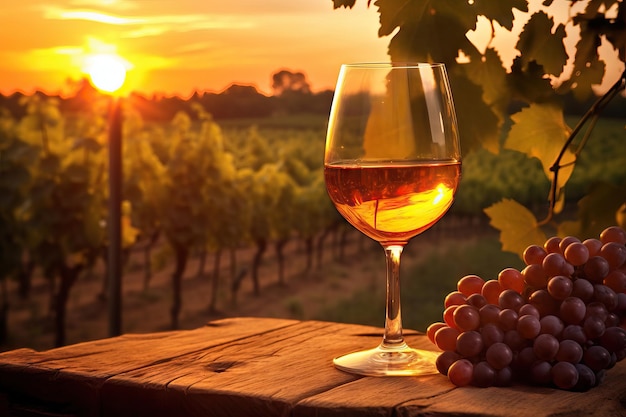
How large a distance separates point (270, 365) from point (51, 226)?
6.28 metres

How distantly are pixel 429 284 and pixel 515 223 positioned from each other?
33.5 feet

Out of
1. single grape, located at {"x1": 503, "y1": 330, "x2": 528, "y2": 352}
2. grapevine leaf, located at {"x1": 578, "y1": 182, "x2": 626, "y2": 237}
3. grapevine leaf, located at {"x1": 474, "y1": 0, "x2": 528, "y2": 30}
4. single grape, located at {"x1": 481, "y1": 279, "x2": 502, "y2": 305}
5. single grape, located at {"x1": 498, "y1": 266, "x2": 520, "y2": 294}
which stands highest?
grapevine leaf, located at {"x1": 474, "y1": 0, "x2": 528, "y2": 30}

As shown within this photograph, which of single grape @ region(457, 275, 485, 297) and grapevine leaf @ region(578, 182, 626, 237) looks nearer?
single grape @ region(457, 275, 485, 297)

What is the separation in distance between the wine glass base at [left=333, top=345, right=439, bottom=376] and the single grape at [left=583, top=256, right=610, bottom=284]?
227mm

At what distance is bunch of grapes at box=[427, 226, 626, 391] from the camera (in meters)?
1.02

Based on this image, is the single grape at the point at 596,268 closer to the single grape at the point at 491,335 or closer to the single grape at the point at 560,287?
the single grape at the point at 560,287

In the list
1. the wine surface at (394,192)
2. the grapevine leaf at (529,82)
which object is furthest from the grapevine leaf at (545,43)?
the wine surface at (394,192)

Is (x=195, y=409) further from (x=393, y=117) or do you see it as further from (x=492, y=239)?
(x=492, y=239)

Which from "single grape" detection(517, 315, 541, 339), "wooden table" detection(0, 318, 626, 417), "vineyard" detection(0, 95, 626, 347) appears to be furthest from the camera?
"vineyard" detection(0, 95, 626, 347)

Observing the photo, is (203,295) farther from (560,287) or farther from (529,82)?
(560,287)

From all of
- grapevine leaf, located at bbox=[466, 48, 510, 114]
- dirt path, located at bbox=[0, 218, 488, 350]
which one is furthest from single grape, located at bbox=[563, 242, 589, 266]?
dirt path, located at bbox=[0, 218, 488, 350]

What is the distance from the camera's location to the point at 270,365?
3.76ft

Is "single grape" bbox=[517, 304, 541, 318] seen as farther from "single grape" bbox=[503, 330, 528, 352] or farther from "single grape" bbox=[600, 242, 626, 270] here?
"single grape" bbox=[600, 242, 626, 270]

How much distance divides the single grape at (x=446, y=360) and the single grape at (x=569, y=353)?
0.12 metres
